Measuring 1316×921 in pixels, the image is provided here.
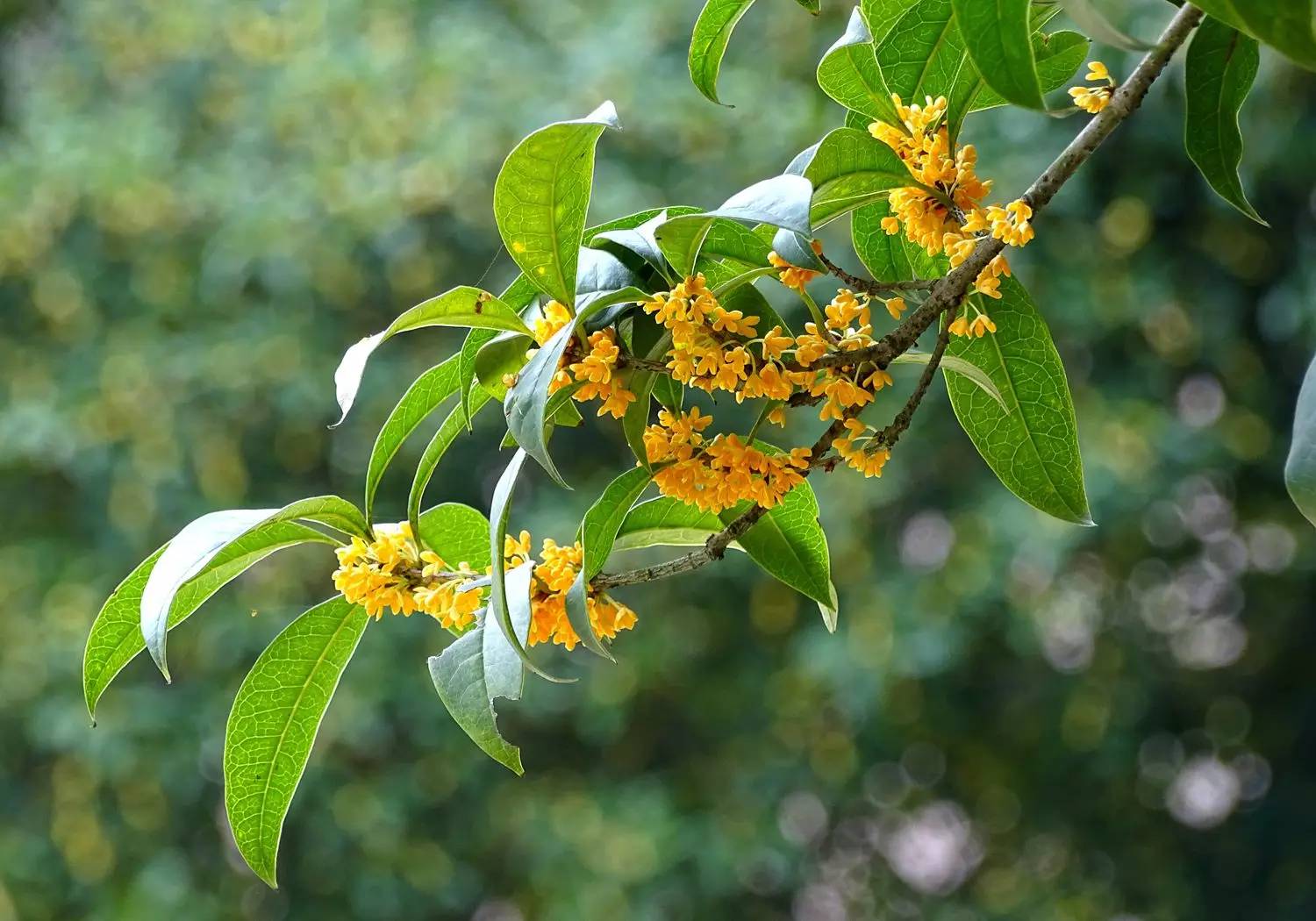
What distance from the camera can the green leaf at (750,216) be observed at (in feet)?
1.39

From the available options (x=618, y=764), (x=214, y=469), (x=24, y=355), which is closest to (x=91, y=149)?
(x=24, y=355)

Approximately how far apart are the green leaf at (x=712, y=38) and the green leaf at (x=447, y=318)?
0.13 meters

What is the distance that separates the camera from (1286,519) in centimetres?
295

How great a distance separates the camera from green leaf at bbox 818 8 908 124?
543mm

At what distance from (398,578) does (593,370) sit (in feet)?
0.60

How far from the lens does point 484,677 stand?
526mm

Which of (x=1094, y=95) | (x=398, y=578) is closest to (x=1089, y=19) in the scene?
(x=1094, y=95)

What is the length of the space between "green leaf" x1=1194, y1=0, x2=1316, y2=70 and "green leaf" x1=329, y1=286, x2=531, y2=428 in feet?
0.80

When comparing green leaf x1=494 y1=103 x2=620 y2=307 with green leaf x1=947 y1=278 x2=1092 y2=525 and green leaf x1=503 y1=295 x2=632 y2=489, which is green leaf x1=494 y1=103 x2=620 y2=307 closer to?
green leaf x1=503 y1=295 x2=632 y2=489

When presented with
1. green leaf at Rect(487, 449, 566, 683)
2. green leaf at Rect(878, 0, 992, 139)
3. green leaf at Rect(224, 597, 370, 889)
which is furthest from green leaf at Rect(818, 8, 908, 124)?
green leaf at Rect(224, 597, 370, 889)

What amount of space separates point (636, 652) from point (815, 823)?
666 millimetres

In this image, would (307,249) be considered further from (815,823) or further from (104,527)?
(815,823)

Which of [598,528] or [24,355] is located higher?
[598,528]

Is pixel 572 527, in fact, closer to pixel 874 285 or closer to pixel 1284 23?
pixel 874 285
